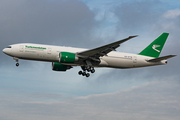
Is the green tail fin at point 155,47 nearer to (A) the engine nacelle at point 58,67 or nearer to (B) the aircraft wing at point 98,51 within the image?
(B) the aircraft wing at point 98,51

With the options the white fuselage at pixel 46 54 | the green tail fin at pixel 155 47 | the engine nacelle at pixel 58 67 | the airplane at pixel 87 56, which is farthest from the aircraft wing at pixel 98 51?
the green tail fin at pixel 155 47

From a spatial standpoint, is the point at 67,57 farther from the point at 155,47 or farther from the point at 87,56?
the point at 155,47

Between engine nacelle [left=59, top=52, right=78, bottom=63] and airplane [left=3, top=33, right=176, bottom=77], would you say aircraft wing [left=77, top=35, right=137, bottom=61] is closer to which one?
airplane [left=3, top=33, right=176, bottom=77]

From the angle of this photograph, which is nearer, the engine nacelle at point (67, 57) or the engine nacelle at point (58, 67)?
the engine nacelle at point (67, 57)

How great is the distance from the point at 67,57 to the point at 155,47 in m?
15.3

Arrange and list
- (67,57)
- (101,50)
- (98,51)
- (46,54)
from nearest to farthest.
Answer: (67,57)
(46,54)
(101,50)
(98,51)

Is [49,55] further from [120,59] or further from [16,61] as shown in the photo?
[120,59]

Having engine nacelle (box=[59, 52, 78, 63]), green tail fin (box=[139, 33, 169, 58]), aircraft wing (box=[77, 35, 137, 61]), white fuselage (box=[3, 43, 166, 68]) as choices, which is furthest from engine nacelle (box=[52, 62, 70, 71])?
green tail fin (box=[139, 33, 169, 58])

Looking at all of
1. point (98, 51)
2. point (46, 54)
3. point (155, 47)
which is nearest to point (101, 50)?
point (98, 51)

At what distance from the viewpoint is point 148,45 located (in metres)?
45.9

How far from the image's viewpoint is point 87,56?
40.1 m

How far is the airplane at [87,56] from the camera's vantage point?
127 ft

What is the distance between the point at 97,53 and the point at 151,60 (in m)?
8.97

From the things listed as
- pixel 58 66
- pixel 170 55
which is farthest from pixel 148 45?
pixel 58 66
